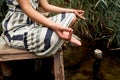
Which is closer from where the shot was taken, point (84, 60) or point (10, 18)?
point (10, 18)

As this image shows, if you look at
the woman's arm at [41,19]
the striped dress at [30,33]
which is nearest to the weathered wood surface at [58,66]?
the striped dress at [30,33]

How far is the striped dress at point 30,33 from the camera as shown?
2.09m

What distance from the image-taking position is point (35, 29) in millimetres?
2154

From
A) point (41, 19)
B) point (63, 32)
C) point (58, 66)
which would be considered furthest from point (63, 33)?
point (58, 66)

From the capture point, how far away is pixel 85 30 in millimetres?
3352

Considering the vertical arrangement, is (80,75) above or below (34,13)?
below

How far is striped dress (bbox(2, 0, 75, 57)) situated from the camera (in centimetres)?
209

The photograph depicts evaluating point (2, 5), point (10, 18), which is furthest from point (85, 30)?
point (10, 18)

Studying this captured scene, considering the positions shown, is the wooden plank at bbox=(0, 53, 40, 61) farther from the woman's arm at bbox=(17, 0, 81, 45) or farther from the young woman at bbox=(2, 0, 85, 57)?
the woman's arm at bbox=(17, 0, 81, 45)

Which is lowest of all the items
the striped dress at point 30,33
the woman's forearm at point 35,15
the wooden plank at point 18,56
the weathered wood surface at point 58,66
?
the weathered wood surface at point 58,66

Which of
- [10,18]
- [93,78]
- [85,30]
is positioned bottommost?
[93,78]

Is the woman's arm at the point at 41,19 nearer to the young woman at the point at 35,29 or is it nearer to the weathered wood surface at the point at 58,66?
the young woman at the point at 35,29

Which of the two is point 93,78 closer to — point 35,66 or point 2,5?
point 35,66

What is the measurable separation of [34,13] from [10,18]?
299mm
